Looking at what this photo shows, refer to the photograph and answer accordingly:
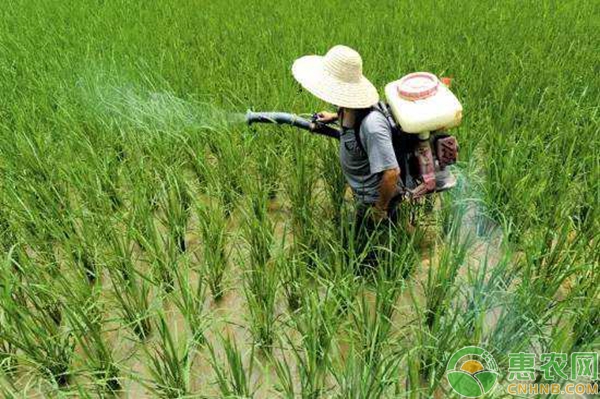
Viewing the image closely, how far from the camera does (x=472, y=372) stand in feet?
4.06

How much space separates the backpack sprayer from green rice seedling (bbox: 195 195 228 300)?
29.7 inches

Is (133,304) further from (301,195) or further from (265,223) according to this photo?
(301,195)

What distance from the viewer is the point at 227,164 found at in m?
2.15

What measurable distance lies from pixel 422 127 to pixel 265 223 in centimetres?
69

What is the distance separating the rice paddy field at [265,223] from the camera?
1.32m

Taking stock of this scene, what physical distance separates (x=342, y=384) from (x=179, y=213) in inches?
40.2

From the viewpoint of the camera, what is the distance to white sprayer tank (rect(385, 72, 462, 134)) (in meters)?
1.51

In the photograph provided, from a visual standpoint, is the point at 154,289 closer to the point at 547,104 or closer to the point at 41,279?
the point at 41,279

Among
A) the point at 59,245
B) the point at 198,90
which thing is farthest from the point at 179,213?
the point at 198,90

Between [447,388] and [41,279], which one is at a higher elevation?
[41,279]

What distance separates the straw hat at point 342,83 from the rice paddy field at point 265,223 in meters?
0.45

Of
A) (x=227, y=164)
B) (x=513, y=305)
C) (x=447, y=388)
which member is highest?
(x=227, y=164)

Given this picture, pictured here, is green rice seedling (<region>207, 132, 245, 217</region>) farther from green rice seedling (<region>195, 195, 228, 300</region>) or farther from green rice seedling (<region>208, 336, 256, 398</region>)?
green rice seedling (<region>208, 336, 256, 398</region>)

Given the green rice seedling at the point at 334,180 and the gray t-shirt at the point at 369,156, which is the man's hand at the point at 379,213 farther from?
the green rice seedling at the point at 334,180
